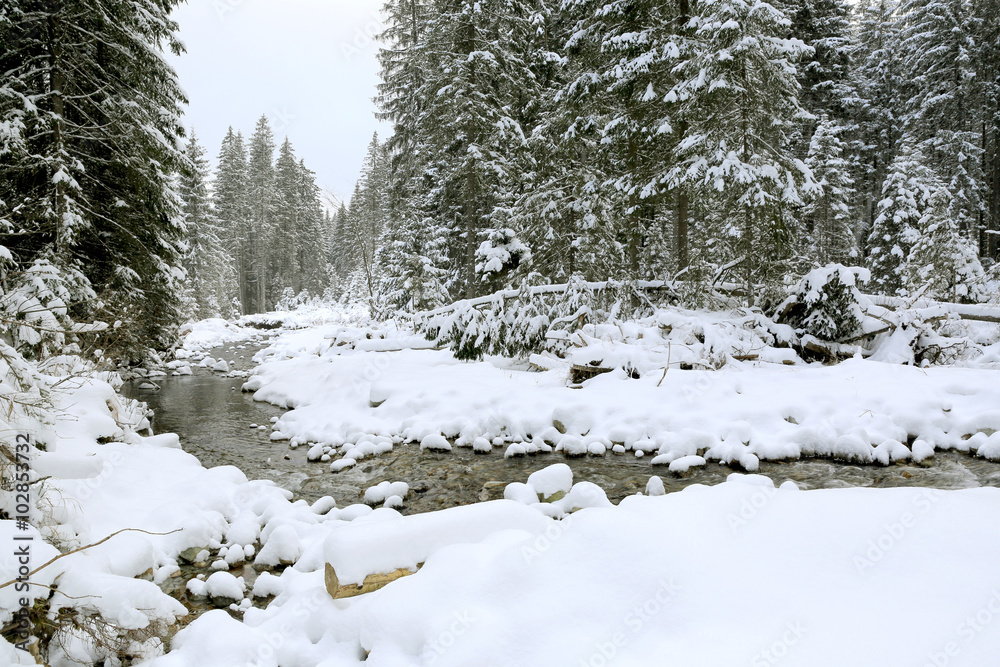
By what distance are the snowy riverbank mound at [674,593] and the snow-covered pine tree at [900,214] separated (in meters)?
20.3

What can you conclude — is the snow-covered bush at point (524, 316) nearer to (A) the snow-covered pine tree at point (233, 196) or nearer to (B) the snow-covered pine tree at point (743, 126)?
(B) the snow-covered pine tree at point (743, 126)

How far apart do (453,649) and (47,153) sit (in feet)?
36.1

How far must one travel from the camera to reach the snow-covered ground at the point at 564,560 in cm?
204

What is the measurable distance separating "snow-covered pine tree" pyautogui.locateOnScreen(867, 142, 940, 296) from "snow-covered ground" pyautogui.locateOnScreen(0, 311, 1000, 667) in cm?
1765

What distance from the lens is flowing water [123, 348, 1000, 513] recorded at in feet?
16.3

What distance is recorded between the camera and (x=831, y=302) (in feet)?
27.0

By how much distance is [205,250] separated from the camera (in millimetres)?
29406

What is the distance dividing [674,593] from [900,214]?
2350 centimetres

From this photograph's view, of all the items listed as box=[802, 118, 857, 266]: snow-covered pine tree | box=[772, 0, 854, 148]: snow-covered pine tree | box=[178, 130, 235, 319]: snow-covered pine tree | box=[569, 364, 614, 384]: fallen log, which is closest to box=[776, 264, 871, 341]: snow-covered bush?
box=[569, 364, 614, 384]: fallen log

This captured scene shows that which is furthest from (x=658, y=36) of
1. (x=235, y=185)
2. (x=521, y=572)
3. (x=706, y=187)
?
(x=235, y=185)

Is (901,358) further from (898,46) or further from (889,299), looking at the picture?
(898,46)

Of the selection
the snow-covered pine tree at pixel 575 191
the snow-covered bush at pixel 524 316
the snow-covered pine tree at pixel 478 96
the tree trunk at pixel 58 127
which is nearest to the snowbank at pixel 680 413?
the snow-covered bush at pixel 524 316

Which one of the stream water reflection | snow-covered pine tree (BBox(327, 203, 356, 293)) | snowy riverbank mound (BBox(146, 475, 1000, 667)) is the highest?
snow-covered pine tree (BBox(327, 203, 356, 293))

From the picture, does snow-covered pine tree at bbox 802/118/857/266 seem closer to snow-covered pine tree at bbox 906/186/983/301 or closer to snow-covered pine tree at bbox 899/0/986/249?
snow-covered pine tree at bbox 906/186/983/301
